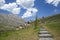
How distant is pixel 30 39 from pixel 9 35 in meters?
0.87

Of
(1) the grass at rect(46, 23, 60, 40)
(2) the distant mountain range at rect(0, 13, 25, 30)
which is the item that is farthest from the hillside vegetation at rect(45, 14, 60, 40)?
(2) the distant mountain range at rect(0, 13, 25, 30)

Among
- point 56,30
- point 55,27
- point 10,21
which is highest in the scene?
point 10,21

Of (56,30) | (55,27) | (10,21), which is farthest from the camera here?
(55,27)

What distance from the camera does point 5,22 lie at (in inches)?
246

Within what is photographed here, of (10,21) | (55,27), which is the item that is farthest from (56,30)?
(10,21)

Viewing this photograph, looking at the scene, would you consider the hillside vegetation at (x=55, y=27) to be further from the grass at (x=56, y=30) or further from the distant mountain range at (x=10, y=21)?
the distant mountain range at (x=10, y=21)

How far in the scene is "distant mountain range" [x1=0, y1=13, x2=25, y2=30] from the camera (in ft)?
20.2

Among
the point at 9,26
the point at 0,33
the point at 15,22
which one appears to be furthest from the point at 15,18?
the point at 0,33

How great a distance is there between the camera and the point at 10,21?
6.52 meters

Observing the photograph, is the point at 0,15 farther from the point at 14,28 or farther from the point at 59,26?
the point at 59,26

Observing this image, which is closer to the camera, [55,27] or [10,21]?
[10,21]

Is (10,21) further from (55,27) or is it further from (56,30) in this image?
(55,27)

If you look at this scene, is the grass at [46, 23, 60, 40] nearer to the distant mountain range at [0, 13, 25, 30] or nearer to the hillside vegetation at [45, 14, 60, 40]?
the hillside vegetation at [45, 14, 60, 40]

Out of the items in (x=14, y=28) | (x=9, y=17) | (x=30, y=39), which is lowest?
(x=30, y=39)
